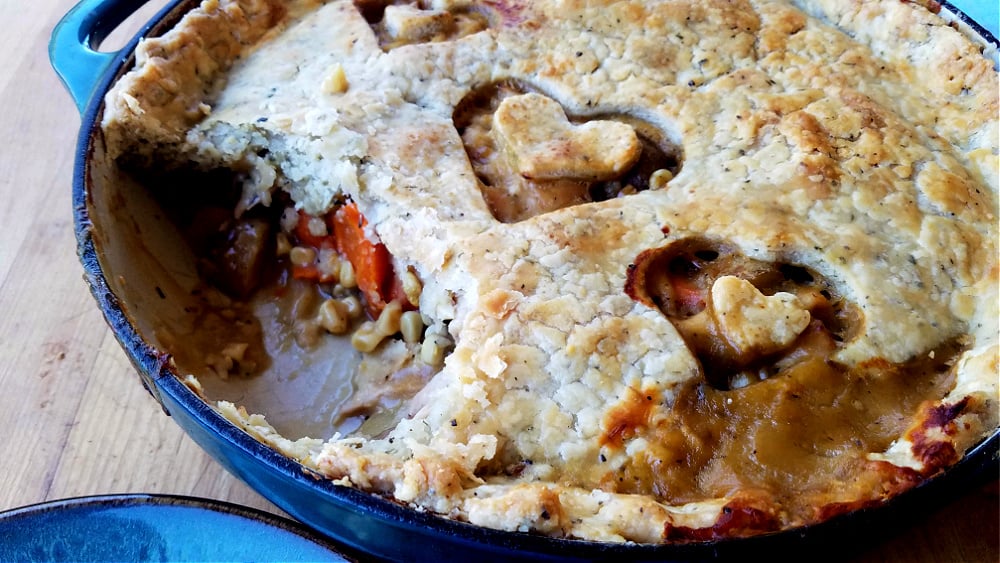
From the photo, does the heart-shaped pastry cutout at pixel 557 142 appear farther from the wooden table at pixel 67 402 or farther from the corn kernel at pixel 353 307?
the wooden table at pixel 67 402

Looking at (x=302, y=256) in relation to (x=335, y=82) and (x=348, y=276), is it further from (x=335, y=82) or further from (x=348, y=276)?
(x=335, y=82)

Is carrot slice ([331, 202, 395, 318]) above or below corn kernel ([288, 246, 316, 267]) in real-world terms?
above

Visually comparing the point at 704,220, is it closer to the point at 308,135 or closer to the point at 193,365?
the point at 308,135

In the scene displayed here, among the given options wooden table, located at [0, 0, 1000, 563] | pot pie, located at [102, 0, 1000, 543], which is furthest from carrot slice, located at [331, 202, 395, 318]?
wooden table, located at [0, 0, 1000, 563]

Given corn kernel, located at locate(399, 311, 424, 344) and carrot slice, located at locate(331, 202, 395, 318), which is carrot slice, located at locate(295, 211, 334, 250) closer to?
carrot slice, located at locate(331, 202, 395, 318)

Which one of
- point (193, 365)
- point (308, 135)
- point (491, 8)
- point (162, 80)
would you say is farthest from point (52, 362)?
point (491, 8)

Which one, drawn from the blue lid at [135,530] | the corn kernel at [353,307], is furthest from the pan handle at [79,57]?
the blue lid at [135,530]

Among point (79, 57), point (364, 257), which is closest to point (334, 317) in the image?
point (364, 257)
